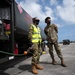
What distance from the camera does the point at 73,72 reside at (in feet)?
27.9

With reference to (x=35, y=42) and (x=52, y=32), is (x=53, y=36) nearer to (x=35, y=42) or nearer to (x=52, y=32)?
(x=52, y=32)

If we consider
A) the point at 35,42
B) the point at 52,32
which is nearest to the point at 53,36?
the point at 52,32

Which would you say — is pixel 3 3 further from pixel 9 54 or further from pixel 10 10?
pixel 9 54

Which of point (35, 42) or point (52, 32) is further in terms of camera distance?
point (52, 32)

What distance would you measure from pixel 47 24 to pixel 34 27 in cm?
174

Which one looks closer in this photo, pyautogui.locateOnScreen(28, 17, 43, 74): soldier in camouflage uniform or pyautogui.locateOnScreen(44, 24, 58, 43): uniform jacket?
pyautogui.locateOnScreen(28, 17, 43, 74): soldier in camouflage uniform

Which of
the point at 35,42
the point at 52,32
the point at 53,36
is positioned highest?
the point at 52,32

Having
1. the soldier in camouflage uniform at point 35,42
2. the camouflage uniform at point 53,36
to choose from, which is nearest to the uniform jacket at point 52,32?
the camouflage uniform at point 53,36

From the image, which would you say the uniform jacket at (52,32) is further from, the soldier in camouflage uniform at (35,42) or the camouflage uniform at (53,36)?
the soldier in camouflage uniform at (35,42)

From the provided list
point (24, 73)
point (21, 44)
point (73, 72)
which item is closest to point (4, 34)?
point (24, 73)

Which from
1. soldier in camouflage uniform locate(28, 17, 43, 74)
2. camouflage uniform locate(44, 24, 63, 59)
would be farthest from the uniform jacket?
soldier in camouflage uniform locate(28, 17, 43, 74)

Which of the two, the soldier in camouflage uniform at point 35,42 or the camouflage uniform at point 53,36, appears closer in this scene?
the soldier in camouflage uniform at point 35,42

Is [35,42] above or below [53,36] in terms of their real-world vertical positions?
below

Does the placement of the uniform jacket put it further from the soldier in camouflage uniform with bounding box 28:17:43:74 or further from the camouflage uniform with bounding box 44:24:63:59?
the soldier in camouflage uniform with bounding box 28:17:43:74
